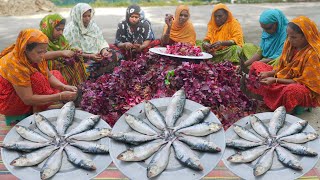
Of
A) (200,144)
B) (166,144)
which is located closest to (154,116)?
(166,144)

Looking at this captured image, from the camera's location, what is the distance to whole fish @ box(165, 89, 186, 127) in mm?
2179

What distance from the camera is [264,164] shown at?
1.98 meters

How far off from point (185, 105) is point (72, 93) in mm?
1251

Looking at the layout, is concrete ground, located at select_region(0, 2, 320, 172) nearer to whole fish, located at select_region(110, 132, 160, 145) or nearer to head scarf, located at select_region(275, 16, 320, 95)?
head scarf, located at select_region(275, 16, 320, 95)

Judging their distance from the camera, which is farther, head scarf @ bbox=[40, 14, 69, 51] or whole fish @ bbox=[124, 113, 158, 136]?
head scarf @ bbox=[40, 14, 69, 51]

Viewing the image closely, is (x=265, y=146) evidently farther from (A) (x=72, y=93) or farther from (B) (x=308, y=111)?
(B) (x=308, y=111)

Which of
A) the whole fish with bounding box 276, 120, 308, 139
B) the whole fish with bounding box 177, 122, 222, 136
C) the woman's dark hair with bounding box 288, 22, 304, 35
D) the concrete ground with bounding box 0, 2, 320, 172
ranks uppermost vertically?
the woman's dark hair with bounding box 288, 22, 304, 35

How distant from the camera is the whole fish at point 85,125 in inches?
85.7

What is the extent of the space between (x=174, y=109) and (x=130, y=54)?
2822mm

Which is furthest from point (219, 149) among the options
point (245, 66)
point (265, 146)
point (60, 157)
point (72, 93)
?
point (245, 66)

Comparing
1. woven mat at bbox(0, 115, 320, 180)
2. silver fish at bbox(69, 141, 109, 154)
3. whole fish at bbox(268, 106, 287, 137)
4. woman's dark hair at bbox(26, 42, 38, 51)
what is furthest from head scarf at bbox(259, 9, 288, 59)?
silver fish at bbox(69, 141, 109, 154)

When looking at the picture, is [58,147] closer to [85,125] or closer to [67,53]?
[85,125]

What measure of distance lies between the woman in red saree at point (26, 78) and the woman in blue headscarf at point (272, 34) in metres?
2.18

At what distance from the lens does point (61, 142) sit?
2.12 meters
